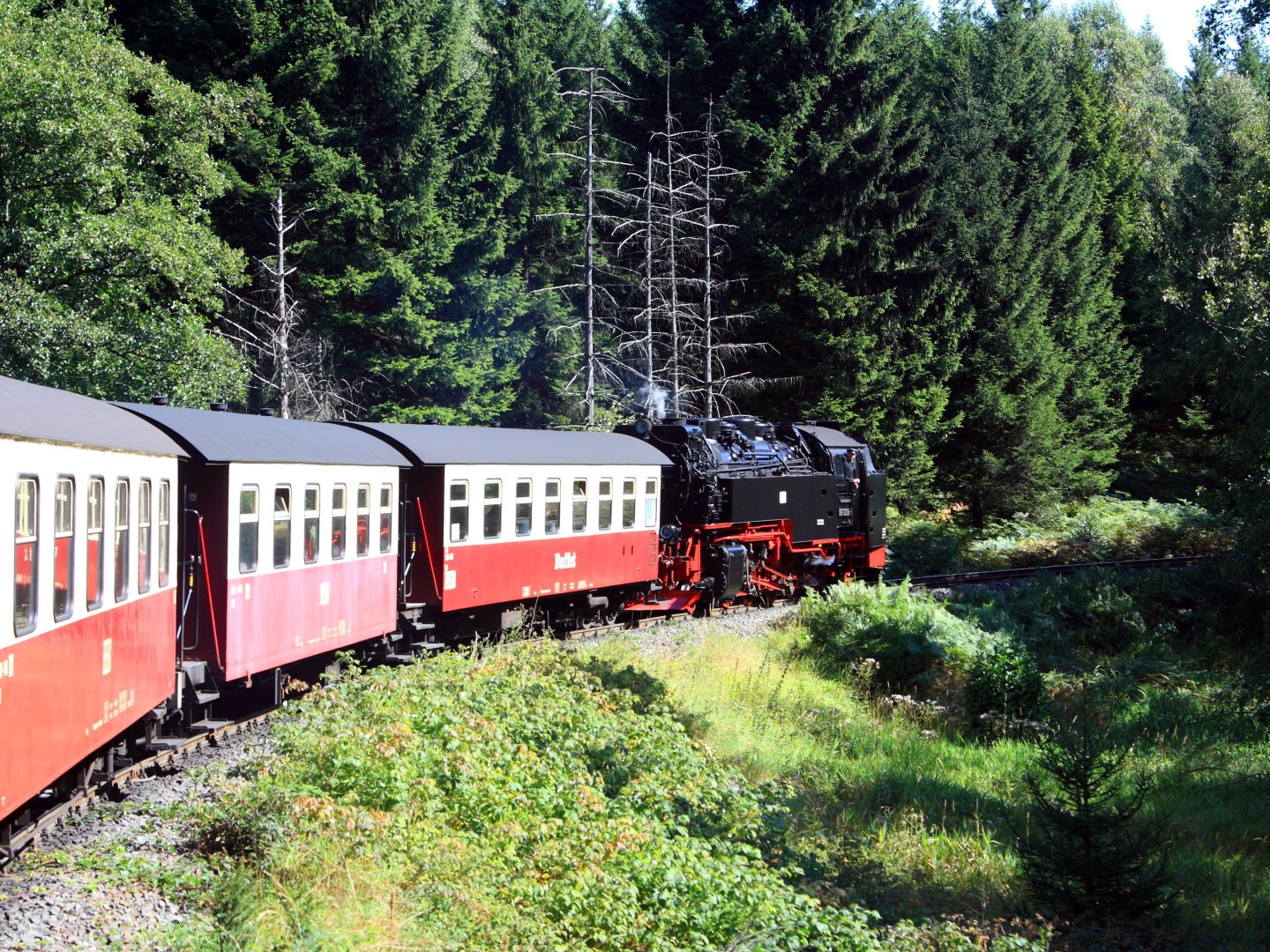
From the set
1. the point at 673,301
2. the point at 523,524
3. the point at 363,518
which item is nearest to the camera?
→ the point at 363,518

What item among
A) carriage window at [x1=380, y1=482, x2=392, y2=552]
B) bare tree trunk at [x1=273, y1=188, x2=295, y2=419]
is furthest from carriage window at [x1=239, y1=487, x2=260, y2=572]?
bare tree trunk at [x1=273, y1=188, x2=295, y2=419]

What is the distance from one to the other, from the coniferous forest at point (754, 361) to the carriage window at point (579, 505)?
2646mm

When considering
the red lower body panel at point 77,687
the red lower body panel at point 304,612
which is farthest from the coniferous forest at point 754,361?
the red lower body panel at point 304,612

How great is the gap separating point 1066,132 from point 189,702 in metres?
38.3

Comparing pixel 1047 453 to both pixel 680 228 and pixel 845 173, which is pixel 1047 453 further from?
pixel 680 228

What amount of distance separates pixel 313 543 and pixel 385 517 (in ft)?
6.32

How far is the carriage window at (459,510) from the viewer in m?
15.4

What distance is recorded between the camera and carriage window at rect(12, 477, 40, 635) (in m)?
6.54

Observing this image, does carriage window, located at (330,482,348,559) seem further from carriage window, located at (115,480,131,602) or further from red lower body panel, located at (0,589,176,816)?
carriage window, located at (115,480,131,602)

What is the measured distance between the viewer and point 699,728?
1266cm

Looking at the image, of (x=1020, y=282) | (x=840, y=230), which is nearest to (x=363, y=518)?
(x=840, y=230)

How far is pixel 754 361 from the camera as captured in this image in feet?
116

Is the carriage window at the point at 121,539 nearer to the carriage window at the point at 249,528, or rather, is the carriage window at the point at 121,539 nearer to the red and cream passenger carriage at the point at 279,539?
the red and cream passenger carriage at the point at 279,539

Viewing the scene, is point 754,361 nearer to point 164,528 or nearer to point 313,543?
point 313,543
